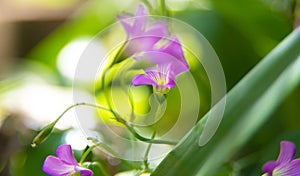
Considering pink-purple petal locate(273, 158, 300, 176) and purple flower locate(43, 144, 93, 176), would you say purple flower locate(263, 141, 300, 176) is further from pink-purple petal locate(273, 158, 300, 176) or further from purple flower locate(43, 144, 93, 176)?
purple flower locate(43, 144, 93, 176)

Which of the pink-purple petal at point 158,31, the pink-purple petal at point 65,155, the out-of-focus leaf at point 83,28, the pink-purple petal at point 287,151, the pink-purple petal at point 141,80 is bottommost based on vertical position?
the pink-purple petal at point 287,151

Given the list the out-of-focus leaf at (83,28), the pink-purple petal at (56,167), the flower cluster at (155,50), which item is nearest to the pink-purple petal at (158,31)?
the flower cluster at (155,50)

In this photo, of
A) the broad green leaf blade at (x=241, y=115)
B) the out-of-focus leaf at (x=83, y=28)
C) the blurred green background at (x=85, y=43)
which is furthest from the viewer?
the out-of-focus leaf at (x=83, y=28)

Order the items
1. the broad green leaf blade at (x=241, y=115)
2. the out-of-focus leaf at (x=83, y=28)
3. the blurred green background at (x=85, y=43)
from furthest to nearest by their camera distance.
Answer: the out-of-focus leaf at (x=83, y=28) → the blurred green background at (x=85, y=43) → the broad green leaf blade at (x=241, y=115)

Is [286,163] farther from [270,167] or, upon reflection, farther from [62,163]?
[62,163]

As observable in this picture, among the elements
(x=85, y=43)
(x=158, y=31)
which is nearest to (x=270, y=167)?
(x=158, y=31)

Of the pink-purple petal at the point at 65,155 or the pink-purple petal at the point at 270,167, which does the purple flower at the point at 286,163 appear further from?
the pink-purple petal at the point at 65,155

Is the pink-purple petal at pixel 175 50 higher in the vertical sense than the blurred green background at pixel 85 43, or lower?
lower
